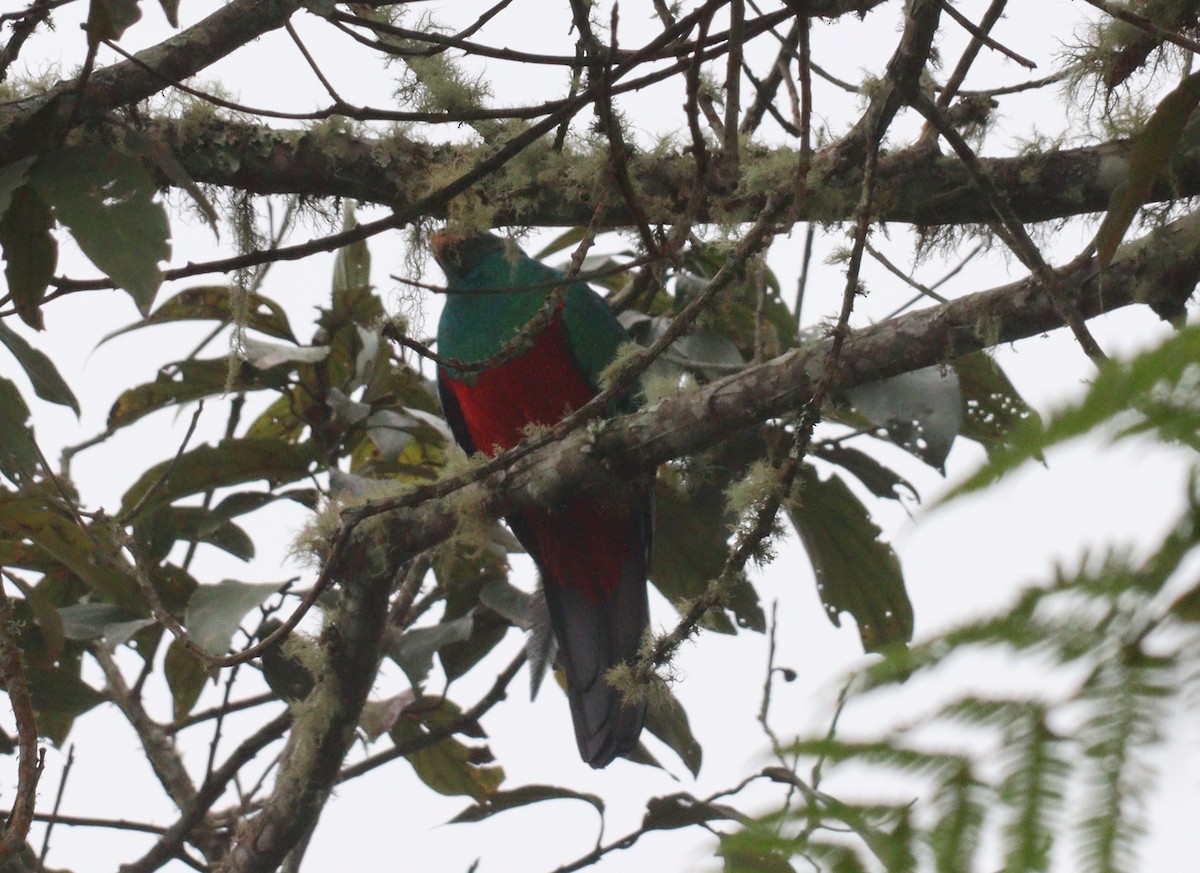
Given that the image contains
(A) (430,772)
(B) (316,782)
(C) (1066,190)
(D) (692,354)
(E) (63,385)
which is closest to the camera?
(E) (63,385)

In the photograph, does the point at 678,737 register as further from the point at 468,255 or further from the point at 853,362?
the point at 468,255

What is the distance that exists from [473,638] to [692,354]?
795 mm

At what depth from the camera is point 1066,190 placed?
2.00 metres

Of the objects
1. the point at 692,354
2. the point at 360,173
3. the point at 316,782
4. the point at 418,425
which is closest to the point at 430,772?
the point at 316,782

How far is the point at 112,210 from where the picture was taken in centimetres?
155

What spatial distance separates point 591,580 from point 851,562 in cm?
69

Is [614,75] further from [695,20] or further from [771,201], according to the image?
[771,201]

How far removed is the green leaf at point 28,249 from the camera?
Answer: 1620 millimetres

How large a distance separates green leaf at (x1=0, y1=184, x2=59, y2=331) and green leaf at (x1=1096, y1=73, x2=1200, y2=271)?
132cm

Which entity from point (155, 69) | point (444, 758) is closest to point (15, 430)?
point (155, 69)

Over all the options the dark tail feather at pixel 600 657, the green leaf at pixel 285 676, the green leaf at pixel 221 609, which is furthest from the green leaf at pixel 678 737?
the green leaf at pixel 221 609

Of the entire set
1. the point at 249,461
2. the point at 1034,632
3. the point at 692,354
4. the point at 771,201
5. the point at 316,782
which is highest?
the point at 249,461

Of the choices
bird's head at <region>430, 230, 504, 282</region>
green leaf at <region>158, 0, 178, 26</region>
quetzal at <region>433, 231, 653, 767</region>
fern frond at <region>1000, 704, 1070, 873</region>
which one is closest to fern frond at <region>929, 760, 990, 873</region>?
fern frond at <region>1000, 704, 1070, 873</region>

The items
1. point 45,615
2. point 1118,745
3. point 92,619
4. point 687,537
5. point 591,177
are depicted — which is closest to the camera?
point 1118,745
